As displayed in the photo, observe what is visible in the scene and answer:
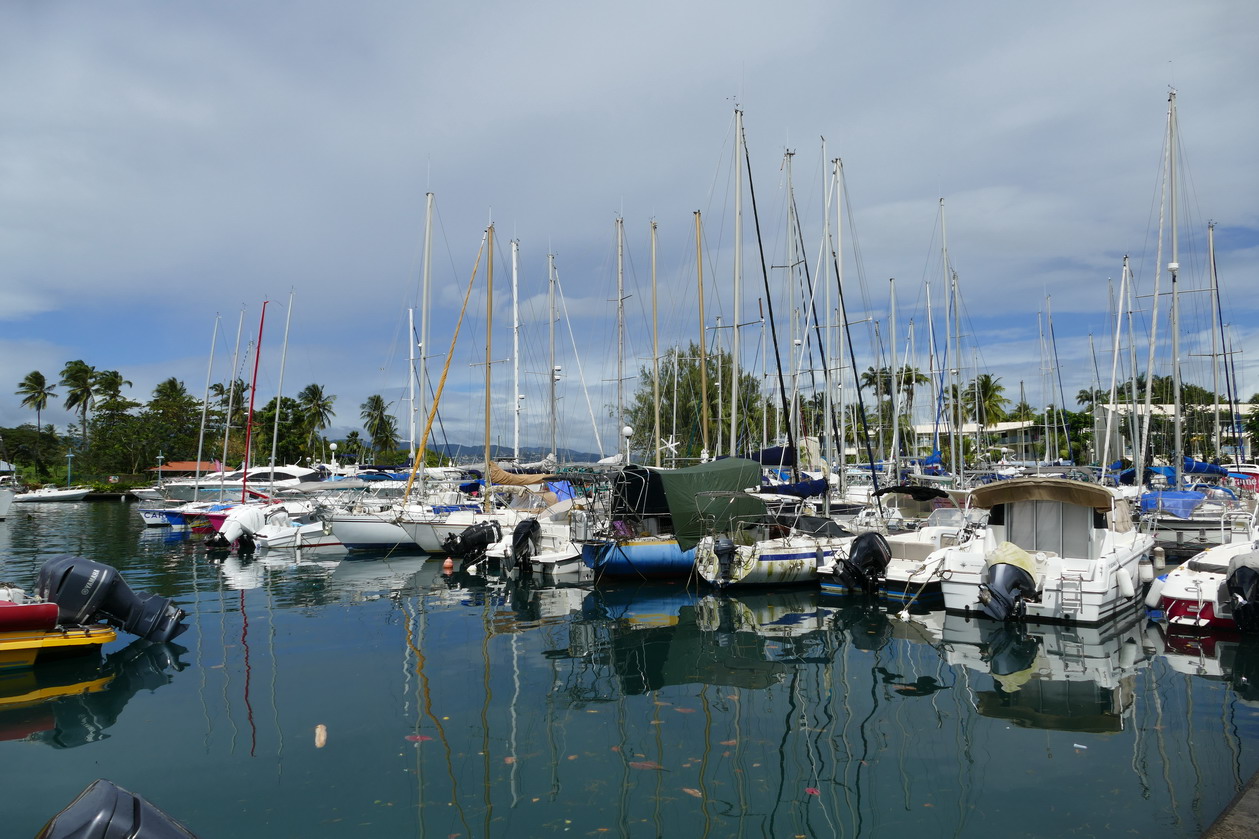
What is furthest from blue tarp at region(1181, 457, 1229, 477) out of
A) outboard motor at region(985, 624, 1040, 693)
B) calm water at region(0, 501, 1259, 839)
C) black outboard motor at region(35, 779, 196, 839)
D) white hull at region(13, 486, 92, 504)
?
white hull at region(13, 486, 92, 504)

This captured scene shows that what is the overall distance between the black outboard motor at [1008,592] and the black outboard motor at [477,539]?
1603cm

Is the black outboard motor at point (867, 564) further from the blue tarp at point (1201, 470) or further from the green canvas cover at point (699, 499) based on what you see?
the blue tarp at point (1201, 470)

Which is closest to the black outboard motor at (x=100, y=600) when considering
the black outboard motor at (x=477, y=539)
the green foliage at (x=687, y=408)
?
the black outboard motor at (x=477, y=539)

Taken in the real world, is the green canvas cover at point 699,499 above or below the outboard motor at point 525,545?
above

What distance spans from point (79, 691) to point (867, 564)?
53.8ft

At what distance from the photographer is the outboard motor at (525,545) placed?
25000 mm

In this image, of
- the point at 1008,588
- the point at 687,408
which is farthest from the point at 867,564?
the point at 687,408

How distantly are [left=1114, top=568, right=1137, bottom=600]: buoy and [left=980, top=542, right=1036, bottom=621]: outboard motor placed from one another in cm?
181

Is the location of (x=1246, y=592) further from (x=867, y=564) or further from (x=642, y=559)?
(x=642, y=559)

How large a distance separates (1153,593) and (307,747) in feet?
56.1

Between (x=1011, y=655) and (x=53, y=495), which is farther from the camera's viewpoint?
(x=53, y=495)

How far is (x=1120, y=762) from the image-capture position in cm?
916

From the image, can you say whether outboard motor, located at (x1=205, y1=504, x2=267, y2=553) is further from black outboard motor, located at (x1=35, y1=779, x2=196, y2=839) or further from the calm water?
black outboard motor, located at (x1=35, y1=779, x2=196, y2=839)

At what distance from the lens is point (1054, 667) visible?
13648 mm
